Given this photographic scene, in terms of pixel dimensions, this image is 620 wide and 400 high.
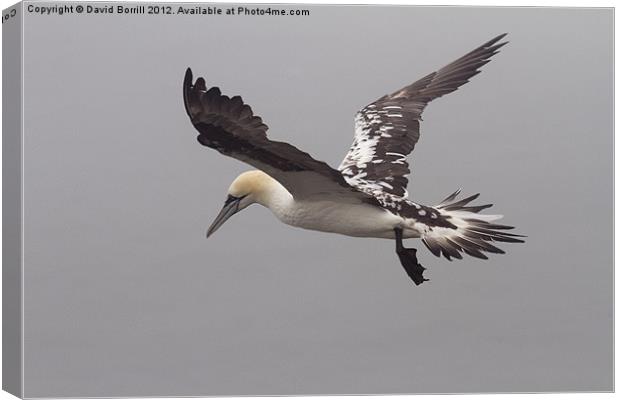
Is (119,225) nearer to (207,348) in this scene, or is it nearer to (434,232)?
(207,348)

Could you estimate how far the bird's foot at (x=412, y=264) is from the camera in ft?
29.2

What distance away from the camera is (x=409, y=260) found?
895cm

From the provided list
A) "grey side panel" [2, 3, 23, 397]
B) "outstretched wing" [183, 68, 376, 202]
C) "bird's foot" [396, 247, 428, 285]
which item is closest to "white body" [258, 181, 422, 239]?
"bird's foot" [396, 247, 428, 285]

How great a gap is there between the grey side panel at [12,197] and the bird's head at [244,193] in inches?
41.0

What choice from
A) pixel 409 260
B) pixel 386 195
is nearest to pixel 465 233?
pixel 409 260

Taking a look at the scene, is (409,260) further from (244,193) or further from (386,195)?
(244,193)

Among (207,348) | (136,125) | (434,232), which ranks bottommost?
(207,348)

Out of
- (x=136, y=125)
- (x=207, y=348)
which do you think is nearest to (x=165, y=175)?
(x=136, y=125)

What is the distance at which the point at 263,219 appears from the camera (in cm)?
891

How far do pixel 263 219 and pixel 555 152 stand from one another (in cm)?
169

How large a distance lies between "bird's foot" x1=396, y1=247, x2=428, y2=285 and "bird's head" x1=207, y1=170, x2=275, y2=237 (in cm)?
80

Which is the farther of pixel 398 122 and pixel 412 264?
pixel 398 122

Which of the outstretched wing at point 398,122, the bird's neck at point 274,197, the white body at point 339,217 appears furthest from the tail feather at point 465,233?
the bird's neck at point 274,197

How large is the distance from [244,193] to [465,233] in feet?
3.92
